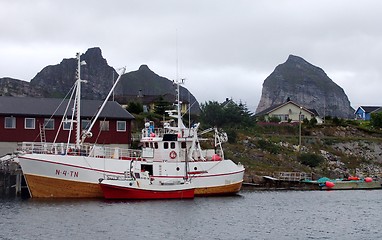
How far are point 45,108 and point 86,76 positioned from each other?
9867cm

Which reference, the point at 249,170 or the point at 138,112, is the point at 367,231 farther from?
the point at 138,112

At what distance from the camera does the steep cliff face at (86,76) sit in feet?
506

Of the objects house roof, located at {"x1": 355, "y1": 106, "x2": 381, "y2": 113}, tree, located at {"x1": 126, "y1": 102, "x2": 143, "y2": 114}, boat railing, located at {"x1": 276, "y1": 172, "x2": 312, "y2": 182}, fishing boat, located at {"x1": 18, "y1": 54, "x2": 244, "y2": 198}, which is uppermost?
house roof, located at {"x1": 355, "y1": 106, "x2": 381, "y2": 113}

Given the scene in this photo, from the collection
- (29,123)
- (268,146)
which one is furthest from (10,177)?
(268,146)

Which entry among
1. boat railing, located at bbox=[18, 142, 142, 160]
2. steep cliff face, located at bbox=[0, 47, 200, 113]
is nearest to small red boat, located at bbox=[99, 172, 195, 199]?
boat railing, located at bbox=[18, 142, 142, 160]

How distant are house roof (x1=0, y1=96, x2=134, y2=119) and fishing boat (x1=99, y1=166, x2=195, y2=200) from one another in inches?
560

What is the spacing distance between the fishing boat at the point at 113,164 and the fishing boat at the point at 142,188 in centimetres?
82

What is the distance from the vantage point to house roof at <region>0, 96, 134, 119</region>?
2308 inches

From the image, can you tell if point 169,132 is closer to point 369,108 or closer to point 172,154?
point 172,154

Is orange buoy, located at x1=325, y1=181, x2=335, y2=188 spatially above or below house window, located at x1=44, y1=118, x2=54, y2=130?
below

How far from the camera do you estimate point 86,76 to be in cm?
15775

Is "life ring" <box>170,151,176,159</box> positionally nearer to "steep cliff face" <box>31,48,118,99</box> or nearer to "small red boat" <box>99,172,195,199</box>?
"small red boat" <box>99,172,195,199</box>

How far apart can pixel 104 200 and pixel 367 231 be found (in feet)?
62.6

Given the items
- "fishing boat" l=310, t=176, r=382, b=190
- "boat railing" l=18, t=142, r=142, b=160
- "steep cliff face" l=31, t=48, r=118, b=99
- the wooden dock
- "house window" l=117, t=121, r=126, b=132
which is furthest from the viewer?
"steep cliff face" l=31, t=48, r=118, b=99
